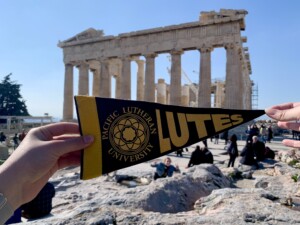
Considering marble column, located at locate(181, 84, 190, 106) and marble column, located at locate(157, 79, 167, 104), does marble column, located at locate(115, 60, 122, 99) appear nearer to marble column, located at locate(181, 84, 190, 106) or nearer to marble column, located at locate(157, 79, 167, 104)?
marble column, located at locate(157, 79, 167, 104)

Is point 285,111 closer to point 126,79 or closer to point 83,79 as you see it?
point 126,79

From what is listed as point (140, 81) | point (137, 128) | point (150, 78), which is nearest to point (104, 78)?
point (140, 81)

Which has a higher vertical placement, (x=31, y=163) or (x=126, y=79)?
(x=126, y=79)

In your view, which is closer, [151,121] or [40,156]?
[40,156]

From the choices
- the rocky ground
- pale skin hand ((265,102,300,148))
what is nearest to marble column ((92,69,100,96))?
the rocky ground

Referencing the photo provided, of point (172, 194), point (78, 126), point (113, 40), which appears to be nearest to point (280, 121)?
point (78, 126)

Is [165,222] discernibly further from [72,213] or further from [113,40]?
[113,40]
